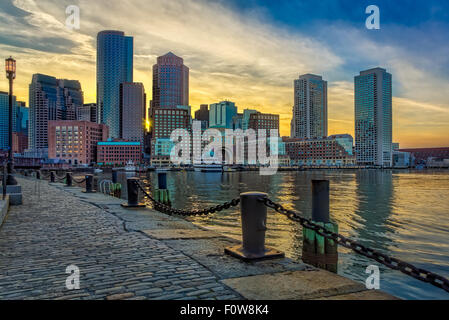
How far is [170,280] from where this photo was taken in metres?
4.96

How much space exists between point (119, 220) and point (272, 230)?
302 inches

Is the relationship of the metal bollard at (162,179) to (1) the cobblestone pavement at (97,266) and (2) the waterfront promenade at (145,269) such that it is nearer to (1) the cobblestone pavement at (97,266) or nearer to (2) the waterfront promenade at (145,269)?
(1) the cobblestone pavement at (97,266)

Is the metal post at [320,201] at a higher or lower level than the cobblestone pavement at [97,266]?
higher

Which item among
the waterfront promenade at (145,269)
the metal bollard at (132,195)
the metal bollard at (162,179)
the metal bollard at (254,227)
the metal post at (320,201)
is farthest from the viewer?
the metal bollard at (162,179)

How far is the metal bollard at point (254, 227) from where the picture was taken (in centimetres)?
601

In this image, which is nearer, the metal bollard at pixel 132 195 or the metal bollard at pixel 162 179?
the metal bollard at pixel 132 195

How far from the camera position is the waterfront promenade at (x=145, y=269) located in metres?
4.45

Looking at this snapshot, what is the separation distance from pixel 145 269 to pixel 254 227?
2023 millimetres

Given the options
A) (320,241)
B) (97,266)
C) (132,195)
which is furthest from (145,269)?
(132,195)

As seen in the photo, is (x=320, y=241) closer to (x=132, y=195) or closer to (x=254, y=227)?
(x=254, y=227)

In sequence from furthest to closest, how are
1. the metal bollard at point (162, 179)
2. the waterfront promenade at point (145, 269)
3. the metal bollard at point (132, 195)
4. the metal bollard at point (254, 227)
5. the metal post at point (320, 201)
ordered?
the metal bollard at point (162, 179) → the metal bollard at point (132, 195) → the metal post at point (320, 201) → the metal bollard at point (254, 227) → the waterfront promenade at point (145, 269)

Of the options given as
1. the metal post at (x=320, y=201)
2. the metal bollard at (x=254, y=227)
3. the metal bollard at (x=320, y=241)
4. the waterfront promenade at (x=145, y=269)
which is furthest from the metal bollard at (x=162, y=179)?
the metal bollard at (x=254, y=227)

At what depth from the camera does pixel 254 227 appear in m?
6.05
